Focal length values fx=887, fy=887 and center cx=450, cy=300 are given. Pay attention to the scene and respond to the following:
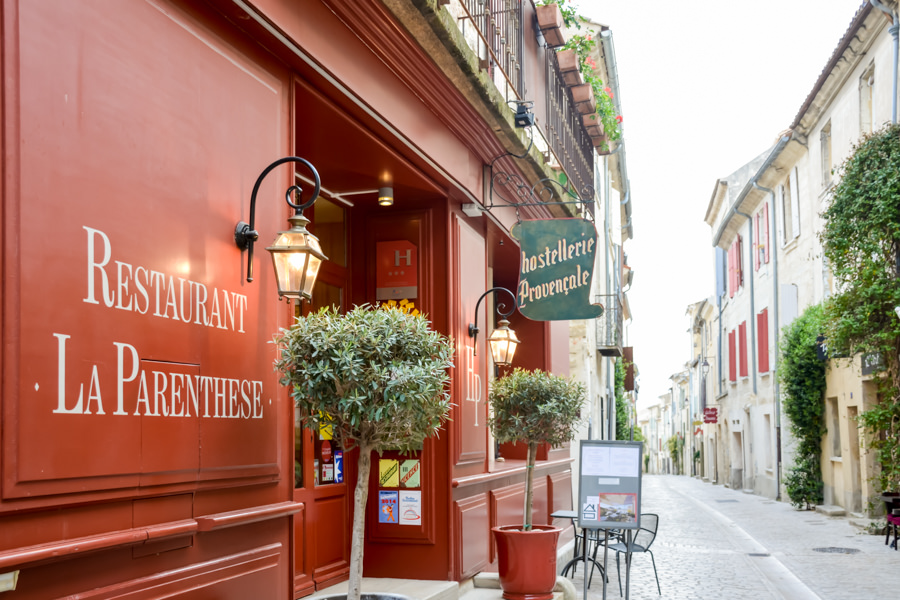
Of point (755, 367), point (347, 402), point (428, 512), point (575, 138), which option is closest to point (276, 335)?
point (347, 402)

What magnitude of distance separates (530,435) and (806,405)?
13.5 m

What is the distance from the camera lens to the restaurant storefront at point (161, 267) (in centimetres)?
290

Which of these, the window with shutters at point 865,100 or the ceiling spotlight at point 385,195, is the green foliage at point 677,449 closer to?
the window with shutters at point 865,100

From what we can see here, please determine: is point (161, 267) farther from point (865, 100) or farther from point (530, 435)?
point (865, 100)

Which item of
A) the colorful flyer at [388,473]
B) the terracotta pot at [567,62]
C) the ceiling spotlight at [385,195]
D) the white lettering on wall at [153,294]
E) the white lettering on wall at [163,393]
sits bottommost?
the colorful flyer at [388,473]

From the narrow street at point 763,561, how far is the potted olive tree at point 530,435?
1576 mm

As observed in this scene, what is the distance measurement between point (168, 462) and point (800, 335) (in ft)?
61.1

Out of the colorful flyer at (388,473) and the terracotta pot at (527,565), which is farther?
the terracotta pot at (527,565)

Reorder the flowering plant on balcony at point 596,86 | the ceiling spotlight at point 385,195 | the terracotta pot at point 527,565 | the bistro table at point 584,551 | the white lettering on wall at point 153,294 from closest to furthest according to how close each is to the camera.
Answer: the white lettering on wall at point 153,294 → the ceiling spotlight at point 385,195 → the terracotta pot at point 527,565 → the bistro table at point 584,551 → the flowering plant on balcony at point 596,86

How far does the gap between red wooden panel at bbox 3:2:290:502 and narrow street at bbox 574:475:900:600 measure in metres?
6.13

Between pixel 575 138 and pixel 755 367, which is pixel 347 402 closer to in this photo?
pixel 575 138

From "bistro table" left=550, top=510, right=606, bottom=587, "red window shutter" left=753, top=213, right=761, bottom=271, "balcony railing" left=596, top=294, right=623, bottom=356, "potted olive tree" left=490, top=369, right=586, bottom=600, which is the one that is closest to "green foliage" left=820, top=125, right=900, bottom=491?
"bistro table" left=550, top=510, right=606, bottom=587

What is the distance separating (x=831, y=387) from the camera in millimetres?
18984

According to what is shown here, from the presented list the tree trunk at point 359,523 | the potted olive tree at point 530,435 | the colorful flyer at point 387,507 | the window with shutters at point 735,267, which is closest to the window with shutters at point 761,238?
the window with shutters at point 735,267
